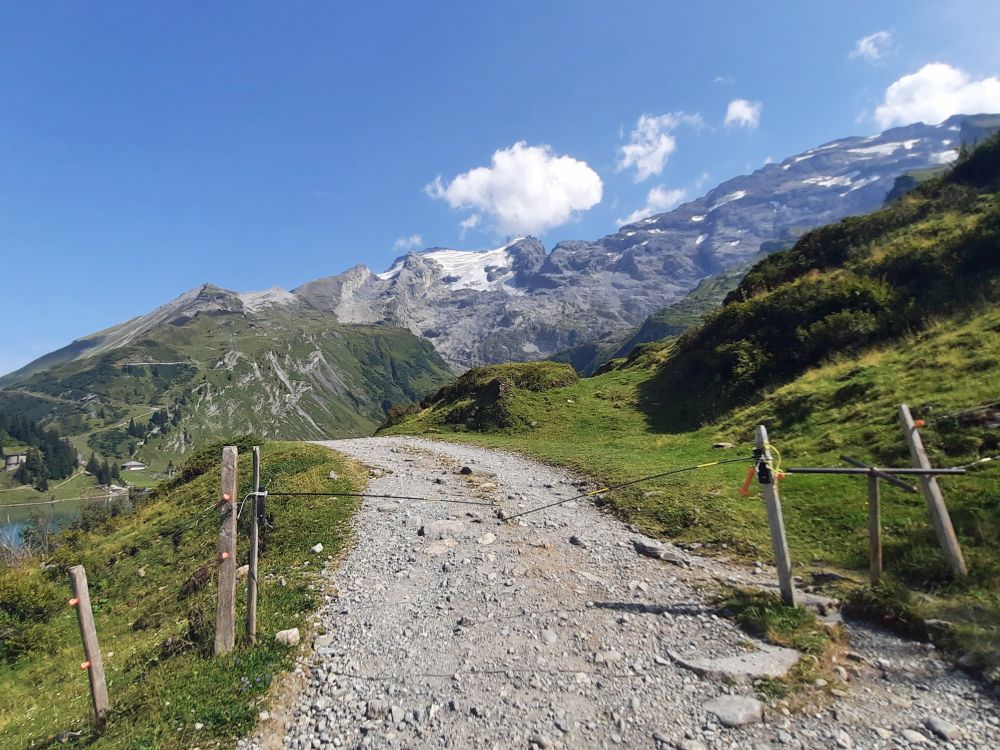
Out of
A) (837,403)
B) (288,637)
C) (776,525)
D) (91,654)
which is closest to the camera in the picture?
(91,654)

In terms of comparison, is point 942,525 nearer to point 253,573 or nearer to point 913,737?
point 913,737

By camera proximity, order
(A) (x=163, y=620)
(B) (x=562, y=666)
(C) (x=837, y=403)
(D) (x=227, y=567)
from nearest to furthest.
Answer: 1. (B) (x=562, y=666)
2. (D) (x=227, y=567)
3. (A) (x=163, y=620)
4. (C) (x=837, y=403)

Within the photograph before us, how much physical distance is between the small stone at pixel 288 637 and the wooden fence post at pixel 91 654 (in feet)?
9.63

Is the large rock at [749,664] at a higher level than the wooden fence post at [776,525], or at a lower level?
lower

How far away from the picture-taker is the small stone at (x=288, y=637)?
1017cm

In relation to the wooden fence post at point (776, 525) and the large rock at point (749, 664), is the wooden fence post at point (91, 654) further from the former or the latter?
the wooden fence post at point (776, 525)

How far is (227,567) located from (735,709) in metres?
9.50

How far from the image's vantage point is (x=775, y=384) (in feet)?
91.8

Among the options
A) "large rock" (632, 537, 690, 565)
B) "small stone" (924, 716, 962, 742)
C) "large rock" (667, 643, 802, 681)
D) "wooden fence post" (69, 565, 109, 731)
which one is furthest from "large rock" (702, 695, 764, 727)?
"wooden fence post" (69, 565, 109, 731)

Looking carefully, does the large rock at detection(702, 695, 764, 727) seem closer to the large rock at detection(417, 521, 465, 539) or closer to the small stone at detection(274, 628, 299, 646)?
the small stone at detection(274, 628, 299, 646)

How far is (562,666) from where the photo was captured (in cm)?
878

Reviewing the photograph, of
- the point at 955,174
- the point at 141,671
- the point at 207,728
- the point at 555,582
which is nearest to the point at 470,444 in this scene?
the point at 555,582

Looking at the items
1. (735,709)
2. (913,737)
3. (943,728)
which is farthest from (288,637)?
(943,728)

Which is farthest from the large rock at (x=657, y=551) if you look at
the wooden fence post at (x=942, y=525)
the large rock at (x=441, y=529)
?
the large rock at (x=441, y=529)
